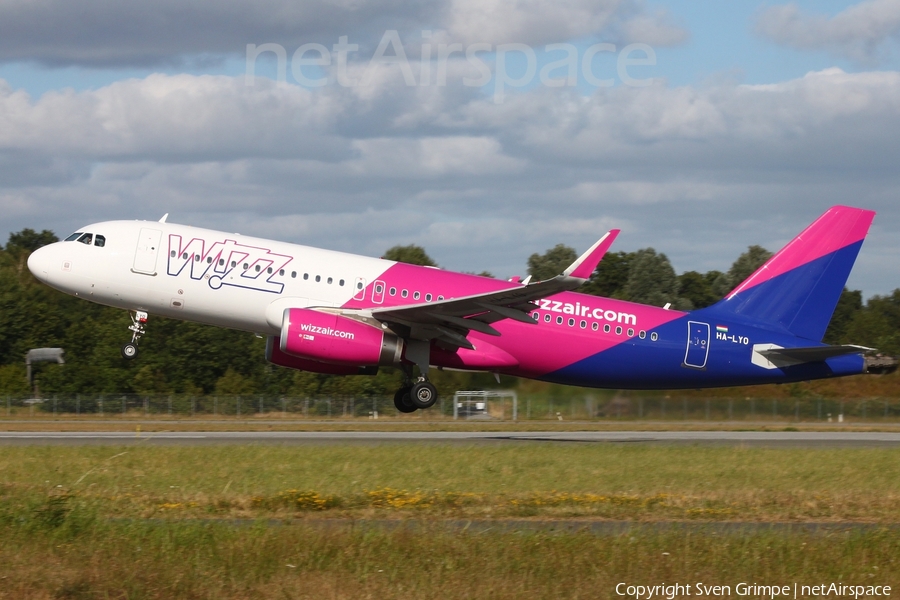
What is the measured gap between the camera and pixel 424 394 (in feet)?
90.6

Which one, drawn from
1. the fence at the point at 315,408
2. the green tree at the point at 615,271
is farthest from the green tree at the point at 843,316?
the green tree at the point at 615,271

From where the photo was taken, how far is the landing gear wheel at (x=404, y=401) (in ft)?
91.9

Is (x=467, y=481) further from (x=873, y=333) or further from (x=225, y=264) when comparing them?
(x=873, y=333)

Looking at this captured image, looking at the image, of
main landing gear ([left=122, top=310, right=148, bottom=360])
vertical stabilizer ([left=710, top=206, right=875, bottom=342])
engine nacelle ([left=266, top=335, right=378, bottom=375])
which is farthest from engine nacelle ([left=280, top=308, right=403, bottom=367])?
vertical stabilizer ([left=710, top=206, right=875, bottom=342])

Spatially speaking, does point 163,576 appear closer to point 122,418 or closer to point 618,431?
point 618,431

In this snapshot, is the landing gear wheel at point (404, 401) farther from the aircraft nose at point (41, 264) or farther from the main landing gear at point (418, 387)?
the aircraft nose at point (41, 264)

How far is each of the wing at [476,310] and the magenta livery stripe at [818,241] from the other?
783 cm

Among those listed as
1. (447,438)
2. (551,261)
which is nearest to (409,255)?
(551,261)

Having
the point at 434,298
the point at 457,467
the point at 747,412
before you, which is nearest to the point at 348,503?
the point at 457,467

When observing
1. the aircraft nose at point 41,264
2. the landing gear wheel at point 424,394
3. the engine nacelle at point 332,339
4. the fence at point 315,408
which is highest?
the aircraft nose at point 41,264

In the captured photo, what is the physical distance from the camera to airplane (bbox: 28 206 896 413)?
86.7 feet

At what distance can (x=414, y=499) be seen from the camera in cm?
1648

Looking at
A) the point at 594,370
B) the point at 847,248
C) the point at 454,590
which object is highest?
the point at 847,248

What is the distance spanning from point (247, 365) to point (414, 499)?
44288 mm
